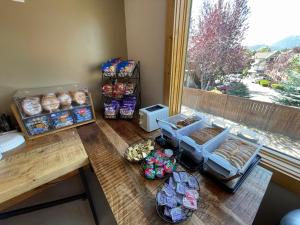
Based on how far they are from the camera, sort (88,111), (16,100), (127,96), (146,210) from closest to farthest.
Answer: (146,210), (16,100), (88,111), (127,96)

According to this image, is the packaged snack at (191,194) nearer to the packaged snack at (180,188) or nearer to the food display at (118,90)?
the packaged snack at (180,188)

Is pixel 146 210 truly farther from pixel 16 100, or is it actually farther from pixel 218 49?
pixel 16 100

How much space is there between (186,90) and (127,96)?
52 centimetres

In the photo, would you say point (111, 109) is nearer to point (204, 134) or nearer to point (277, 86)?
point (204, 134)

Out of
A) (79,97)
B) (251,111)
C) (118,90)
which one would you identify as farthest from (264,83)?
(79,97)

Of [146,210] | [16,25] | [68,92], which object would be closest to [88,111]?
[68,92]

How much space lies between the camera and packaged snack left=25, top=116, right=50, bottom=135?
0.97 m

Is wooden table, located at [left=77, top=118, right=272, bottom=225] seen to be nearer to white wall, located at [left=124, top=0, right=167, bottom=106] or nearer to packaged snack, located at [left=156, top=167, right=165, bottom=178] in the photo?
packaged snack, located at [left=156, top=167, right=165, bottom=178]

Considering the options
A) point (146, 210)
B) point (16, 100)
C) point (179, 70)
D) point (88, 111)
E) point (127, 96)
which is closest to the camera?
point (146, 210)

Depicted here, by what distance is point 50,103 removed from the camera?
1.03 m

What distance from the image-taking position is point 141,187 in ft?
2.10

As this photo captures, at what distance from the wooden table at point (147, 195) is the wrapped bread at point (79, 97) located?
0.42m

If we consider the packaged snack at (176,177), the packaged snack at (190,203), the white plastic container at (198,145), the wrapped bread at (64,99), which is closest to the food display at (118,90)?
the wrapped bread at (64,99)

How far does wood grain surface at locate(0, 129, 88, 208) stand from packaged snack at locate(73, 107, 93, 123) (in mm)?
169
